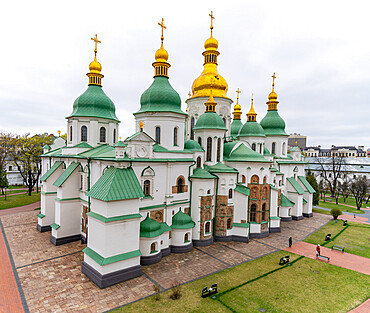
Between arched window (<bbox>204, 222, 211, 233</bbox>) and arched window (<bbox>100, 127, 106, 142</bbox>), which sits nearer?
arched window (<bbox>204, 222, 211, 233</bbox>)

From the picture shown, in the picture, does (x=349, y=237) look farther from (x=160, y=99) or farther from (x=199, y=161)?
(x=160, y=99)

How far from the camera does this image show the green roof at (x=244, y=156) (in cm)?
2203

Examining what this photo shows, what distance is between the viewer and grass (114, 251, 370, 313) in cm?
1202

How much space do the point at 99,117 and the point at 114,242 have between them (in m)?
13.4

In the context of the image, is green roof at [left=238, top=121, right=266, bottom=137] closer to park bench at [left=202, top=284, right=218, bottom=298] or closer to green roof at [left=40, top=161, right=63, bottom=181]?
park bench at [left=202, top=284, right=218, bottom=298]

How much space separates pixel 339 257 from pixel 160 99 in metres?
20.8

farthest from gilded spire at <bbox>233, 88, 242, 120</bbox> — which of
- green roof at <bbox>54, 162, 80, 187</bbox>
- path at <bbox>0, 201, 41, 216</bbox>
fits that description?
path at <bbox>0, 201, 41, 216</bbox>

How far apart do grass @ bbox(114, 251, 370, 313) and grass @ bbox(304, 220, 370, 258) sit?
543cm

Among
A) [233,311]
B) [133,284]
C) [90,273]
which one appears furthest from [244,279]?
[90,273]

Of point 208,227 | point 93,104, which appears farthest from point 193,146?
point 93,104

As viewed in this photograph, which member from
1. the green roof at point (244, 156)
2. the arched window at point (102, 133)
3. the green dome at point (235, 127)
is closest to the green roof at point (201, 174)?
the green roof at point (244, 156)

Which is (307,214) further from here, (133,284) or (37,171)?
(37,171)

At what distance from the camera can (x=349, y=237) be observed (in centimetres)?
2361

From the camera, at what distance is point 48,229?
74.3 ft
